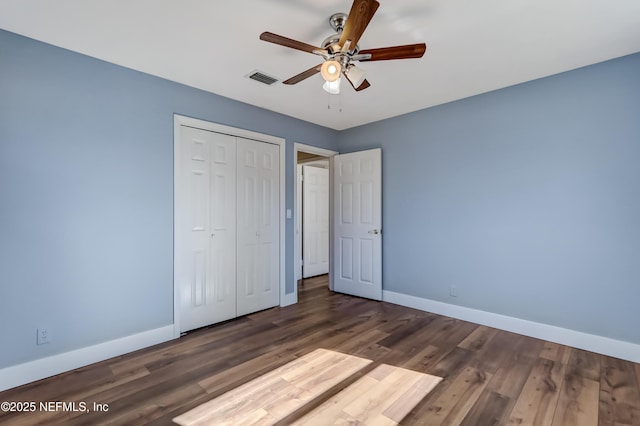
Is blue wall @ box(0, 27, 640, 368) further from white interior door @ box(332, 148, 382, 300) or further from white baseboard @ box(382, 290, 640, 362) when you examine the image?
white interior door @ box(332, 148, 382, 300)

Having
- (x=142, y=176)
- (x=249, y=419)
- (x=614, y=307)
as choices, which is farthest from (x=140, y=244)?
(x=614, y=307)

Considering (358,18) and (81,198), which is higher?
(358,18)

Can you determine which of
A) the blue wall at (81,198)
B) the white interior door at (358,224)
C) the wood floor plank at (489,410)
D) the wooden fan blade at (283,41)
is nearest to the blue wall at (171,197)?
the blue wall at (81,198)

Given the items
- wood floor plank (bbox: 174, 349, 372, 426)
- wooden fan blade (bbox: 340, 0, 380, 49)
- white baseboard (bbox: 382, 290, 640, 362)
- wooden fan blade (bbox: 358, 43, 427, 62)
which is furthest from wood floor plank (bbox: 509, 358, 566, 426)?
wooden fan blade (bbox: 340, 0, 380, 49)

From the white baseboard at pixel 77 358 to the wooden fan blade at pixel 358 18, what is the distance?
300 cm

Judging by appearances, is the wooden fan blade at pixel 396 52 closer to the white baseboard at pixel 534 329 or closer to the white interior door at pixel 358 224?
the white interior door at pixel 358 224

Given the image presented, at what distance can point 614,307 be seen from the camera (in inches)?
101

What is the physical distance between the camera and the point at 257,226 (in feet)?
12.3

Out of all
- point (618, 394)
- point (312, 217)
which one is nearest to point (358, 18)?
point (618, 394)

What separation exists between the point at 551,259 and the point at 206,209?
3.57 m

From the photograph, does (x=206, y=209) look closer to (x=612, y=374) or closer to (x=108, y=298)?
(x=108, y=298)

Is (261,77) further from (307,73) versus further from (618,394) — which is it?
(618,394)

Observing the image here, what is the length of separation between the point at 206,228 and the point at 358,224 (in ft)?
7.02

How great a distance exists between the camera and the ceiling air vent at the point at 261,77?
2.82 meters
